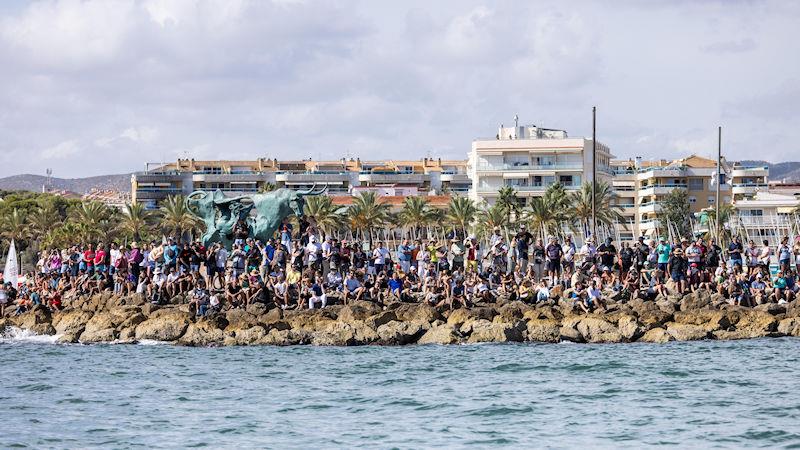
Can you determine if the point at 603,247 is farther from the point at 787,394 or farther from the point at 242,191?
the point at 242,191

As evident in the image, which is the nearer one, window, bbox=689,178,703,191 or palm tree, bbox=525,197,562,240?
palm tree, bbox=525,197,562,240

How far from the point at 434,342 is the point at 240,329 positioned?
627 cm

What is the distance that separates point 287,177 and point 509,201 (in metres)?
39.3

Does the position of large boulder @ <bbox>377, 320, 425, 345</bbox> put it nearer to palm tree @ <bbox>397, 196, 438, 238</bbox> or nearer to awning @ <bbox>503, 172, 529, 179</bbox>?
palm tree @ <bbox>397, 196, 438, 238</bbox>

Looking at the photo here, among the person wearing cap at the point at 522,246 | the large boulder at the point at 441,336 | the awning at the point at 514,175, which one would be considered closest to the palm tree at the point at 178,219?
the awning at the point at 514,175

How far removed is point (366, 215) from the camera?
9381 cm

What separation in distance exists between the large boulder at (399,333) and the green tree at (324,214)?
52730 millimetres

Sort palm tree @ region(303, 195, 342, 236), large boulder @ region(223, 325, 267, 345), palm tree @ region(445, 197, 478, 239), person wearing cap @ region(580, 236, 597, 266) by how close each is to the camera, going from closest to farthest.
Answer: large boulder @ region(223, 325, 267, 345)
person wearing cap @ region(580, 236, 597, 266)
palm tree @ region(445, 197, 478, 239)
palm tree @ region(303, 195, 342, 236)

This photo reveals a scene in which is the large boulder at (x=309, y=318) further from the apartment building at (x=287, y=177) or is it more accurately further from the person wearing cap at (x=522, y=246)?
the apartment building at (x=287, y=177)

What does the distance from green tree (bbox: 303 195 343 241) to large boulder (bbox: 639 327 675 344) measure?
5462 cm

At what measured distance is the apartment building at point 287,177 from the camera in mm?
124875

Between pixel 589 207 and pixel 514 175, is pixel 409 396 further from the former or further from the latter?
pixel 514 175

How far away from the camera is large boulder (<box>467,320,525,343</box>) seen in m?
37.2

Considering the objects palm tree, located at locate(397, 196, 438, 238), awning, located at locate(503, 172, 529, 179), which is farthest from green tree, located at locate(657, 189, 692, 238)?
palm tree, located at locate(397, 196, 438, 238)
